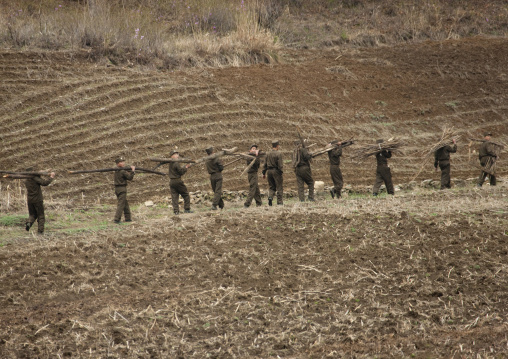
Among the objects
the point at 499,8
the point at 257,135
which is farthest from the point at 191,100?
the point at 499,8

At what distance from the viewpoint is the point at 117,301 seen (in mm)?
9109

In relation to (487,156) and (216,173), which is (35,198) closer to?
(216,173)

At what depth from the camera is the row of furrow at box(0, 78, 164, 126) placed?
2022 cm

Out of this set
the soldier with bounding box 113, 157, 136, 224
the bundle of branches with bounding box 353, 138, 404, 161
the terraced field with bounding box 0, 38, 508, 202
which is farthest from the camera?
the terraced field with bounding box 0, 38, 508, 202

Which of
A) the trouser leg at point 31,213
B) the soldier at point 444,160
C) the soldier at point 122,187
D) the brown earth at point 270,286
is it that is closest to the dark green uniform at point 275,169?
the brown earth at point 270,286

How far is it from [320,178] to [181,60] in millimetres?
9196

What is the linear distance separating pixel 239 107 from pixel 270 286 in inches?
552

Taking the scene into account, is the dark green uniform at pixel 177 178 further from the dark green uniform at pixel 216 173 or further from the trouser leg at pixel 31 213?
the trouser leg at pixel 31 213

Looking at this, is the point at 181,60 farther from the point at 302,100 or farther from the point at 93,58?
the point at 302,100

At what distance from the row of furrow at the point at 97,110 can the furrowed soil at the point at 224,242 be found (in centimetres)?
6

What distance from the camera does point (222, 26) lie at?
94.9ft

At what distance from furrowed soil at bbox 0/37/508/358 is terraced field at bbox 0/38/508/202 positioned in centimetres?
8

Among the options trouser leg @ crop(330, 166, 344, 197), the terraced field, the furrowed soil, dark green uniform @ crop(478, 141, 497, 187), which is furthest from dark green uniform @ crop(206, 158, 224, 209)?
dark green uniform @ crop(478, 141, 497, 187)

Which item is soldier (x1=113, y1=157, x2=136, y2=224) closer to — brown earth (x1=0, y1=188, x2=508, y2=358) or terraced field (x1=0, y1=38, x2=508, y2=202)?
Answer: brown earth (x1=0, y1=188, x2=508, y2=358)
